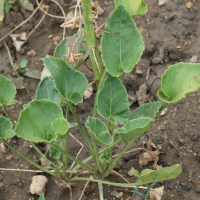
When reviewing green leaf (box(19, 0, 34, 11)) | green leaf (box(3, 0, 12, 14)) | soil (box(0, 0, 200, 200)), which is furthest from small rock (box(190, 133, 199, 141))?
green leaf (box(3, 0, 12, 14))

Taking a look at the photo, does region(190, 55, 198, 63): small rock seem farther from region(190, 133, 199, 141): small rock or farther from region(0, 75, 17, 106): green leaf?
region(0, 75, 17, 106): green leaf

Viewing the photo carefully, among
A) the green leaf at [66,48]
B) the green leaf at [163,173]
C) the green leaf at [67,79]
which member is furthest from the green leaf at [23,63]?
the green leaf at [163,173]

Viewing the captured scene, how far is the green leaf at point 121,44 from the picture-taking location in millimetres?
1093

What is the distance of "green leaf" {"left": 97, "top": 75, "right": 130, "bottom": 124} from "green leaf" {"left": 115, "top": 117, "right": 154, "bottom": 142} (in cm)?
12

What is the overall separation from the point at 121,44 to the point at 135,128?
40cm

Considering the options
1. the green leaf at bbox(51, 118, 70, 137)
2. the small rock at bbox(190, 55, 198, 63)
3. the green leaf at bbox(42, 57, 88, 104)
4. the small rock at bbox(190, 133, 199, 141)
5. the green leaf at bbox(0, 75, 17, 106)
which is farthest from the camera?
the small rock at bbox(190, 55, 198, 63)

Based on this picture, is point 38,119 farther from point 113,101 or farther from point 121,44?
point 121,44

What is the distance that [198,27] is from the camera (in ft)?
6.41

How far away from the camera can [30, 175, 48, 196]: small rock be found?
134cm

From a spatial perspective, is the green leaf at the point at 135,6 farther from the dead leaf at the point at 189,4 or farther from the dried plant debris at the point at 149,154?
the dead leaf at the point at 189,4

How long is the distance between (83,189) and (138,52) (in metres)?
0.70

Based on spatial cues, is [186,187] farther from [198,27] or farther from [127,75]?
[198,27]

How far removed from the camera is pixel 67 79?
1.10 metres

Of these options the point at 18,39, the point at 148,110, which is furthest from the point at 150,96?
the point at 18,39
